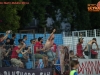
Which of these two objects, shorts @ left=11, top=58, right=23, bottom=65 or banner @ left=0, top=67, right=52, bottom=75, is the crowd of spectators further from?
banner @ left=0, top=67, right=52, bottom=75

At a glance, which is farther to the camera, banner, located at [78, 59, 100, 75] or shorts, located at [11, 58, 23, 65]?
banner, located at [78, 59, 100, 75]

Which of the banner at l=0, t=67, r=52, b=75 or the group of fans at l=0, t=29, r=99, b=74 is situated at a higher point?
the group of fans at l=0, t=29, r=99, b=74

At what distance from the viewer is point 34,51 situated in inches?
562

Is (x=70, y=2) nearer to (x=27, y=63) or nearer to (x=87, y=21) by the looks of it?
(x=87, y=21)

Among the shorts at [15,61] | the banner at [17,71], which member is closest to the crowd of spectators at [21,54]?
the shorts at [15,61]

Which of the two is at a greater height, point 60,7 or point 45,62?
point 60,7

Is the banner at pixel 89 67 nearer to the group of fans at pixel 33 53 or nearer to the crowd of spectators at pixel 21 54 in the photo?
the group of fans at pixel 33 53

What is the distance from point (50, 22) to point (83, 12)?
3764 millimetres

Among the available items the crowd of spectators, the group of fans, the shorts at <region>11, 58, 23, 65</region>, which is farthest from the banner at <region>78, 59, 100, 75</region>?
the shorts at <region>11, 58, 23, 65</region>

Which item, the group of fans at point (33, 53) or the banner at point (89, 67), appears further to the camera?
the banner at point (89, 67)

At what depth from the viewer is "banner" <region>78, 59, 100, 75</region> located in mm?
16422

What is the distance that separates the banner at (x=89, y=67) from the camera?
647 inches

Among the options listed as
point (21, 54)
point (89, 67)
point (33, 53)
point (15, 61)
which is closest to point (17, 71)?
point (15, 61)

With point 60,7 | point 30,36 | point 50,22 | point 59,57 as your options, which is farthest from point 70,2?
point 59,57
